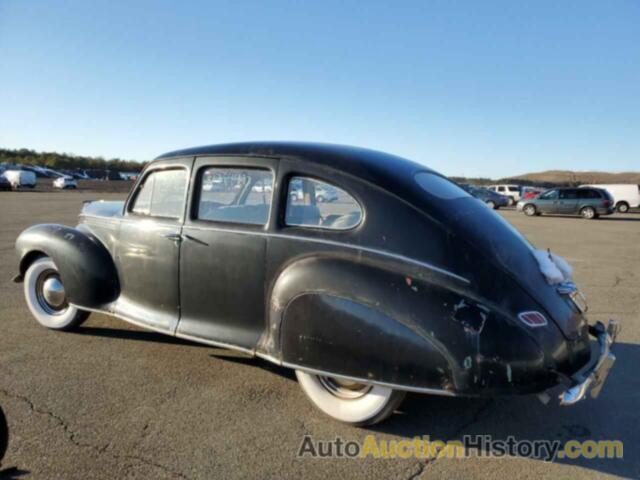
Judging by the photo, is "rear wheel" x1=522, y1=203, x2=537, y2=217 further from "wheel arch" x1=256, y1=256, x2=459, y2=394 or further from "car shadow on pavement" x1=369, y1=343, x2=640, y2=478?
"wheel arch" x1=256, y1=256, x2=459, y2=394

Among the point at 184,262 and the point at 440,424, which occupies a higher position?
the point at 184,262

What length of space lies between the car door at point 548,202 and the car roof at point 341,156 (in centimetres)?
2378

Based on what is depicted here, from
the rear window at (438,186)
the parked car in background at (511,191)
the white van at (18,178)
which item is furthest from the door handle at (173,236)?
the white van at (18,178)

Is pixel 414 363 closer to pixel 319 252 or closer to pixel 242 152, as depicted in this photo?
pixel 319 252

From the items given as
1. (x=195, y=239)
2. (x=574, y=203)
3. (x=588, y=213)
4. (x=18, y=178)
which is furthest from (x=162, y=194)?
(x=18, y=178)

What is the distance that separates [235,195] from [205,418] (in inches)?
63.3

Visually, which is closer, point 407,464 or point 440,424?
point 407,464

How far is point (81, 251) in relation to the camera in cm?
390

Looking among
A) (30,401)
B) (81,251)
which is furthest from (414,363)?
(81,251)

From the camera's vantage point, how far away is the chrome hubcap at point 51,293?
4.28 metres

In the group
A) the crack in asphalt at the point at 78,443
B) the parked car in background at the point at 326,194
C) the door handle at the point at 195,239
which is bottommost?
the crack in asphalt at the point at 78,443

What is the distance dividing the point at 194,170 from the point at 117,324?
2.08 metres

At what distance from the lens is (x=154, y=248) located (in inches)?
139

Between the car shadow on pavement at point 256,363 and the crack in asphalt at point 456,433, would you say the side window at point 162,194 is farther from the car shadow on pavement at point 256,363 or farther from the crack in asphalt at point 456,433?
the crack in asphalt at point 456,433
